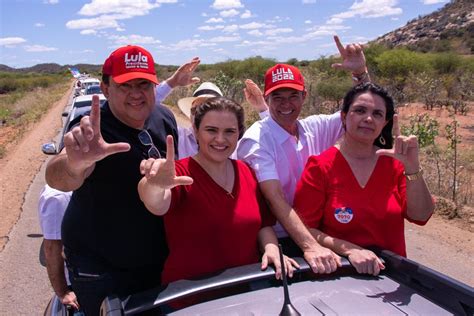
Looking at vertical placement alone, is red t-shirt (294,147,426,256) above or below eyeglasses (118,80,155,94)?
below

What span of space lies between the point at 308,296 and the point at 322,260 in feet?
1.11

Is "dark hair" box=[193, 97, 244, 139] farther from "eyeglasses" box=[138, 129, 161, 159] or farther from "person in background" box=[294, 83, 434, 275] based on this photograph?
"person in background" box=[294, 83, 434, 275]

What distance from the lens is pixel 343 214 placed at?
245cm

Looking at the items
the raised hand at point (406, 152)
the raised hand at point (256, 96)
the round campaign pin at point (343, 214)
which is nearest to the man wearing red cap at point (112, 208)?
the round campaign pin at point (343, 214)

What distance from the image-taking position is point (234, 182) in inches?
95.3

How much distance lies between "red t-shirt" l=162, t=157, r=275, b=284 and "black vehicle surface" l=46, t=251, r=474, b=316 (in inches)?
8.2

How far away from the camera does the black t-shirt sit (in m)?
2.30

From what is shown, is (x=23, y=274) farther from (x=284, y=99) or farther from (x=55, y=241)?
(x=284, y=99)

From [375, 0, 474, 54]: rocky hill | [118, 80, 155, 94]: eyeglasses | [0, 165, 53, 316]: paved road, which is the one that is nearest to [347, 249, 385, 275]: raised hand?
[118, 80, 155, 94]: eyeglasses

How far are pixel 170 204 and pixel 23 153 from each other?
13480 millimetres

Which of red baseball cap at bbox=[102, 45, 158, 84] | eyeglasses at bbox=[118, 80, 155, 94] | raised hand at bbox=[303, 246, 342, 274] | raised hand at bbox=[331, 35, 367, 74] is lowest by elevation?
raised hand at bbox=[303, 246, 342, 274]

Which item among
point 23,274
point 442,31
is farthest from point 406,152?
point 442,31

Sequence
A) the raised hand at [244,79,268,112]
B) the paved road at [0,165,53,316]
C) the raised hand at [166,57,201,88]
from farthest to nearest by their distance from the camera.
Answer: the paved road at [0,165,53,316]
the raised hand at [166,57,201,88]
the raised hand at [244,79,268,112]

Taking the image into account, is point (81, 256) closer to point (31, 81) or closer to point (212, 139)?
point (212, 139)
